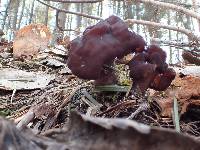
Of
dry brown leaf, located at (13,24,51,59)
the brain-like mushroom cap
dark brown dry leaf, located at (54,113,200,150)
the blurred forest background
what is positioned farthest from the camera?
the blurred forest background

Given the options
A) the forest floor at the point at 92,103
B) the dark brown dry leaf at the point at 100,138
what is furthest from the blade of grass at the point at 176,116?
the dark brown dry leaf at the point at 100,138

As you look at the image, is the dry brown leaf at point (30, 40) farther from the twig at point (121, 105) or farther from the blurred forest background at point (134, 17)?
the twig at point (121, 105)

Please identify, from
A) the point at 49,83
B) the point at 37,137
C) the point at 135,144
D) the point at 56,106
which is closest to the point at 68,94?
the point at 56,106

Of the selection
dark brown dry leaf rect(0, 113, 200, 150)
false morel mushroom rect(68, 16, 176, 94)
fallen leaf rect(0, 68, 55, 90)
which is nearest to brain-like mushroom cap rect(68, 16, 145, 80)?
false morel mushroom rect(68, 16, 176, 94)

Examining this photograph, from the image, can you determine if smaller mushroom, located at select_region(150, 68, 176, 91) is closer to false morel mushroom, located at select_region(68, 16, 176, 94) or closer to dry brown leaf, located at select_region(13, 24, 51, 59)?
false morel mushroom, located at select_region(68, 16, 176, 94)

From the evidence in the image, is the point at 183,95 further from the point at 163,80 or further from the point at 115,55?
the point at 115,55

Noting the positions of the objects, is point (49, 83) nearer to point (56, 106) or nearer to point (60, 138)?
point (56, 106)

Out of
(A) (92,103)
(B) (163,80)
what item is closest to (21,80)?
(A) (92,103)
